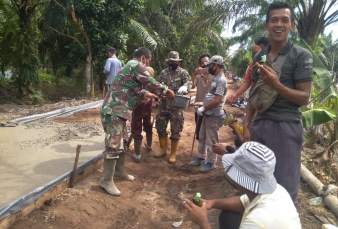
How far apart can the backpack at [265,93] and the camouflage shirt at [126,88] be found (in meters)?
1.56

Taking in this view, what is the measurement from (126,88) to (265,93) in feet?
6.07

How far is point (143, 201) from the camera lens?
12.6ft

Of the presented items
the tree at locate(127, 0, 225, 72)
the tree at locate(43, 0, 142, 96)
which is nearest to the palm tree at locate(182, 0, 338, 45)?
the tree at locate(127, 0, 225, 72)

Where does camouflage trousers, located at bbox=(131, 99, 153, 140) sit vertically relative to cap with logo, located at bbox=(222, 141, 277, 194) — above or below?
below

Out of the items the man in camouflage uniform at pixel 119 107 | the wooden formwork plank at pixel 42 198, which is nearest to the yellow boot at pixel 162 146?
the wooden formwork plank at pixel 42 198

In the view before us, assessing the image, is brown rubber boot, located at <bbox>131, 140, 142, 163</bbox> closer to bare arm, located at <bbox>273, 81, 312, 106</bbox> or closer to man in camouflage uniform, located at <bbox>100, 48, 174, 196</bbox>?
man in camouflage uniform, located at <bbox>100, 48, 174, 196</bbox>

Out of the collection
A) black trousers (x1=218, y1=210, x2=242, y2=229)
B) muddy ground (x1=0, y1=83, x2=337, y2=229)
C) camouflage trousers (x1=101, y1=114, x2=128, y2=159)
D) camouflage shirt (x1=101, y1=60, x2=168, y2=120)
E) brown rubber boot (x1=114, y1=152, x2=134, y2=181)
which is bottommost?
muddy ground (x1=0, y1=83, x2=337, y2=229)

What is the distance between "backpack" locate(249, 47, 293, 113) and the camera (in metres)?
2.31

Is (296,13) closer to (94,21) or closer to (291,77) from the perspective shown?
(94,21)

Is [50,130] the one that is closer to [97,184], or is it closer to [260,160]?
[97,184]

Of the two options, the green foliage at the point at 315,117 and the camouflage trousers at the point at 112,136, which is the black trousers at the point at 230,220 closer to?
the camouflage trousers at the point at 112,136

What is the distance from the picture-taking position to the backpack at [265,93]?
7.58 ft

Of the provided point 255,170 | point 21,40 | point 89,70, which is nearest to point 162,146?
point 255,170

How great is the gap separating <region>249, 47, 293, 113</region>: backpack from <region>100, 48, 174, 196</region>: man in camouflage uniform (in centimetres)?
156
